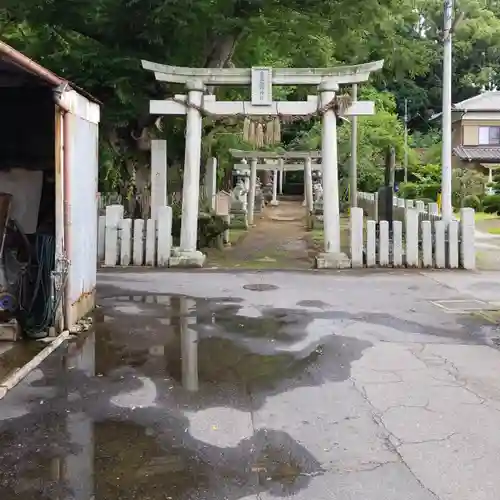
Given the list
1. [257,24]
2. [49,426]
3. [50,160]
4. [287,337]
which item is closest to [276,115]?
[257,24]

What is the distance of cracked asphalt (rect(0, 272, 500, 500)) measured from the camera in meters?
3.91

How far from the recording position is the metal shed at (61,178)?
24.5 feet

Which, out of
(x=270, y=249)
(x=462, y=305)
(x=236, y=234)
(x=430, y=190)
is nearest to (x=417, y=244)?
(x=462, y=305)

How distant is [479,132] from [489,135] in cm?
73

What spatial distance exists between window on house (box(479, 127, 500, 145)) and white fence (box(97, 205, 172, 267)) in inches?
1531

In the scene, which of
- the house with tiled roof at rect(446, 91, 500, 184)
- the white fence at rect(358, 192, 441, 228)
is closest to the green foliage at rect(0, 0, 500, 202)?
the white fence at rect(358, 192, 441, 228)

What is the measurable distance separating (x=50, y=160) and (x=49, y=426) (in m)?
4.52

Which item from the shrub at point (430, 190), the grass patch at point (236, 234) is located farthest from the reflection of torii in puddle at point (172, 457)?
the shrub at point (430, 190)

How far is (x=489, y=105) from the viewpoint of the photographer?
153 ft

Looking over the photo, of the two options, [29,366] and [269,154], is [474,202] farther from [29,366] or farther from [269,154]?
[29,366]

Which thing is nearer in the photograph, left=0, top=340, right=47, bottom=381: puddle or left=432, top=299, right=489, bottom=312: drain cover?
left=0, top=340, right=47, bottom=381: puddle

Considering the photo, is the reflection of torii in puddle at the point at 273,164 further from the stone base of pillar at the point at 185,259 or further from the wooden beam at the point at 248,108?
the stone base of pillar at the point at 185,259

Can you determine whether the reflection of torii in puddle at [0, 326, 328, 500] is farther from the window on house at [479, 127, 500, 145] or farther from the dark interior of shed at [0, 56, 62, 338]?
the window on house at [479, 127, 500, 145]

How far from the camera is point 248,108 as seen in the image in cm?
1396
